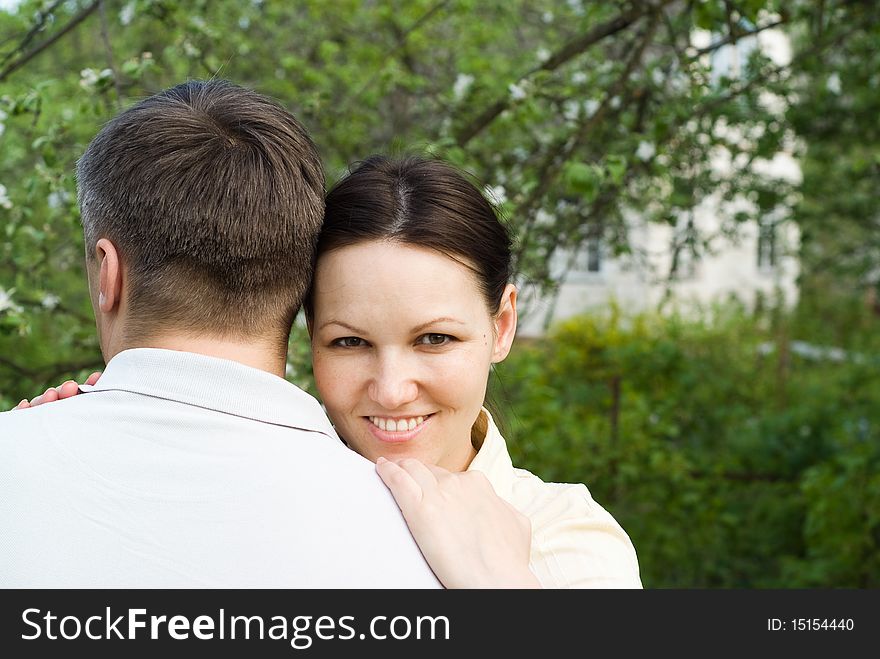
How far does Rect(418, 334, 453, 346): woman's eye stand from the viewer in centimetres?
184

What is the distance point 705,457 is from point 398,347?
16.2 feet

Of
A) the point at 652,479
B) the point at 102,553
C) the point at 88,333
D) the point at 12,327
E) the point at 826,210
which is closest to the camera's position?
the point at 102,553

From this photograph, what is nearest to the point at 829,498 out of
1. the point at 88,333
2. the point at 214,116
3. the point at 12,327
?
the point at 88,333

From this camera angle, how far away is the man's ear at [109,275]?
5.10ft

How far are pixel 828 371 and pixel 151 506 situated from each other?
8.73 meters

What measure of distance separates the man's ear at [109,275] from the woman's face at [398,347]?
1.29 ft

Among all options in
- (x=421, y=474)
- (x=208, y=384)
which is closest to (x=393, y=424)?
(x=421, y=474)

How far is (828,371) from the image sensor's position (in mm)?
9133

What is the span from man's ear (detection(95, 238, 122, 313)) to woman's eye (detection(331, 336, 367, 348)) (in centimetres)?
43

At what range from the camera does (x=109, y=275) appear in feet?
5.11

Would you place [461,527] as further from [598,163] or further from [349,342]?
[598,163]

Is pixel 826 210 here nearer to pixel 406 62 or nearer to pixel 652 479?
pixel 652 479

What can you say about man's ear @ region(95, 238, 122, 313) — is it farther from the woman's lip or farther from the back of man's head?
the woman's lip

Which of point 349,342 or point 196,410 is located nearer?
point 196,410
